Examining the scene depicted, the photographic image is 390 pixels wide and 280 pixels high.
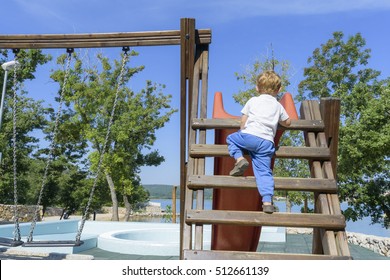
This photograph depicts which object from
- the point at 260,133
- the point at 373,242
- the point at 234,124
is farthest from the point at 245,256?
the point at 373,242

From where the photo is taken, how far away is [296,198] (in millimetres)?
21719

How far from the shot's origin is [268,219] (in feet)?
9.52

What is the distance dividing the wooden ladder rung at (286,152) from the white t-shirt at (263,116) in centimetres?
22

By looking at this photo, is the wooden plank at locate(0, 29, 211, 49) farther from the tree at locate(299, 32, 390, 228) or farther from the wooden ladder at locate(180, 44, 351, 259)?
the tree at locate(299, 32, 390, 228)

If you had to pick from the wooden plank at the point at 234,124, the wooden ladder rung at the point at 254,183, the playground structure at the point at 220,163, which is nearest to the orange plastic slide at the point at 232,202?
the playground structure at the point at 220,163

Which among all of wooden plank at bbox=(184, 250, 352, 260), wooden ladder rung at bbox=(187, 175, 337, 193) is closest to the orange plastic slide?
wooden ladder rung at bbox=(187, 175, 337, 193)

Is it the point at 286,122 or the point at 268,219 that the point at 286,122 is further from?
the point at 268,219

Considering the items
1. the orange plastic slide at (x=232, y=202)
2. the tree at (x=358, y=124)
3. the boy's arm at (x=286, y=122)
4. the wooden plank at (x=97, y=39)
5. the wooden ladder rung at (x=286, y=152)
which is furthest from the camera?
the tree at (x=358, y=124)

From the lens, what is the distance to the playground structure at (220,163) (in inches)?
114

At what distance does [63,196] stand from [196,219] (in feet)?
93.1

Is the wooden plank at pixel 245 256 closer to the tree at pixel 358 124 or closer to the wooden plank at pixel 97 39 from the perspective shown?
the wooden plank at pixel 97 39

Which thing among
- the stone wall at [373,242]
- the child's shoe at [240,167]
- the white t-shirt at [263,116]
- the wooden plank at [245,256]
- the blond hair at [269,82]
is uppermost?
the blond hair at [269,82]

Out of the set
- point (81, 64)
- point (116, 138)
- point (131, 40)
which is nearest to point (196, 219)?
point (131, 40)

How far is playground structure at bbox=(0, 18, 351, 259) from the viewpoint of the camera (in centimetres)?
289
